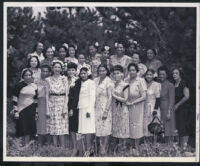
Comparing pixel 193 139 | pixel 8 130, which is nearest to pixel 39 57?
pixel 8 130

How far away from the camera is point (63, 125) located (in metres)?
12.8

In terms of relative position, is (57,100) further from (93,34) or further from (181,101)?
(181,101)

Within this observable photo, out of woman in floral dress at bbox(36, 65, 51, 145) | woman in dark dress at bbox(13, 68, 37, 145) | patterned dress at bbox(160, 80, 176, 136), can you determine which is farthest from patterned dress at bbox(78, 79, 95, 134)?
patterned dress at bbox(160, 80, 176, 136)

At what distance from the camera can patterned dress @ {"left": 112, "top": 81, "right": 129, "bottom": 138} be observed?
42.0 feet

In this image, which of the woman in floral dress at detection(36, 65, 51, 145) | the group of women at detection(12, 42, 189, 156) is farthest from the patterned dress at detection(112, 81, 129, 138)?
the woman in floral dress at detection(36, 65, 51, 145)

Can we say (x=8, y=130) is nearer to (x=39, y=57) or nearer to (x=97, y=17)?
(x=39, y=57)

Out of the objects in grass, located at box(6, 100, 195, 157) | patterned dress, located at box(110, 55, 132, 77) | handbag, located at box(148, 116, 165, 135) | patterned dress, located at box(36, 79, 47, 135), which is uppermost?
Answer: patterned dress, located at box(110, 55, 132, 77)

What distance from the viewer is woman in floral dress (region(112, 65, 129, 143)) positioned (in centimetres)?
1280

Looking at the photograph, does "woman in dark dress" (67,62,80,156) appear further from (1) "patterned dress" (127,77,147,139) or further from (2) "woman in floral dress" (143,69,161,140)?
(2) "woman in floral dress" (143,69,161,140)

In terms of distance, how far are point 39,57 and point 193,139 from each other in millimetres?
2363

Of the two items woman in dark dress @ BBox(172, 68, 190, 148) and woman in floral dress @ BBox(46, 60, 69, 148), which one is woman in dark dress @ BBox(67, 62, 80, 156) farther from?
woman in dark dress @ BBox(172, 68, 190, 148)

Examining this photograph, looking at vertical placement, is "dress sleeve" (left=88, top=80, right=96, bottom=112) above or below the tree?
below

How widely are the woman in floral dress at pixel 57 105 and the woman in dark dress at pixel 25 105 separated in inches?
8.0

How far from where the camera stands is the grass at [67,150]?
12828 mm
